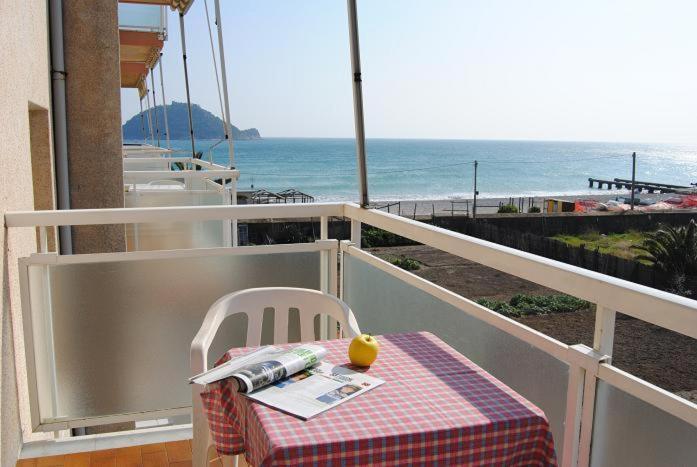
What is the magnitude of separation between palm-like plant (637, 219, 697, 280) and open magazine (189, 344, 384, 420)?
12.0 m

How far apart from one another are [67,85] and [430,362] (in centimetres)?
342

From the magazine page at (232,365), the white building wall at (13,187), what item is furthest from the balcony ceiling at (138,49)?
the magazine page at (232,365)

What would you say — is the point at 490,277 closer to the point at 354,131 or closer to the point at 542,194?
the point at 354,131

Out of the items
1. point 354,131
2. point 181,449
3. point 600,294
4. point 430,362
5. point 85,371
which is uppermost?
point 354,131

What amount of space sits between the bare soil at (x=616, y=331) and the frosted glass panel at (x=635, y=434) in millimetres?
178

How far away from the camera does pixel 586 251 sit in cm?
1565

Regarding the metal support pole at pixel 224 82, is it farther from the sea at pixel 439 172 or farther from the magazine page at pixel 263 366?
the sea at pixel 439 172

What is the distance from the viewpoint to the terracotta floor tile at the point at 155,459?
2.72 metres

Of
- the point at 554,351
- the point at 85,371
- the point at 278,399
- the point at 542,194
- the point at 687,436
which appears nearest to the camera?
the point at 687,436

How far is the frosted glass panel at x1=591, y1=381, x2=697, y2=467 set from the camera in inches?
52.1

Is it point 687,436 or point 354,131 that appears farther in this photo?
point 354,131

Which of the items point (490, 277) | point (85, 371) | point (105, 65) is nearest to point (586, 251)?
point (490, 277)

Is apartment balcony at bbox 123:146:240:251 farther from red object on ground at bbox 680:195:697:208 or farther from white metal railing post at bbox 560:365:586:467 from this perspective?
red object on ground at bbox 680:195:697:208

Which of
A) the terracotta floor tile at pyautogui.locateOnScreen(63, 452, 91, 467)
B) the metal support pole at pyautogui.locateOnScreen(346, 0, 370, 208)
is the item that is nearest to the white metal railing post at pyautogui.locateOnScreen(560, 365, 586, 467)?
the metal support pole at pyautogui.locateOnScreen(346, 0, 370, 208)
